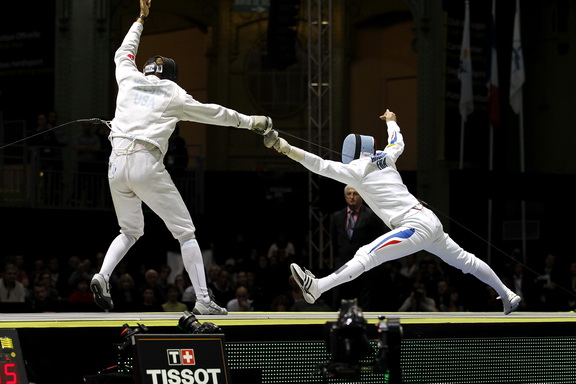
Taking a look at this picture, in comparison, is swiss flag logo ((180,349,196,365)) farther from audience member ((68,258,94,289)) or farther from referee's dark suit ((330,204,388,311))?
audience member ((68,258,94,289))

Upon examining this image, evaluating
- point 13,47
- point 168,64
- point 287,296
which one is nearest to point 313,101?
point 13,47

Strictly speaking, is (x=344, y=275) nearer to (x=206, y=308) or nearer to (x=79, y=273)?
(x=206, y=308)

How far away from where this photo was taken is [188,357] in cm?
650

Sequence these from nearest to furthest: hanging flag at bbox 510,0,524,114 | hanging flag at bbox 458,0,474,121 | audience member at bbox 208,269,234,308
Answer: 1. audience member at bbox 208,269,234,308
2. hanging flag at bbox 458,0,474,121
3. hanging flag at bbox 510,0,524,114

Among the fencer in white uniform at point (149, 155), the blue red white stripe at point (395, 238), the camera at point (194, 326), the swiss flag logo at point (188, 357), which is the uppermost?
the fencer in white uniform at point (149, 155)

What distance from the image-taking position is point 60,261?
49.9 ft

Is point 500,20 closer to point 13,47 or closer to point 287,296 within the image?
Result: point 13,47

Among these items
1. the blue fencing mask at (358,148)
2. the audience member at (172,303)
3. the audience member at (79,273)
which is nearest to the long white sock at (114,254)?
the blue fencing mask at (358,148)

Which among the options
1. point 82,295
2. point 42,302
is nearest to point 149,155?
point 42,302

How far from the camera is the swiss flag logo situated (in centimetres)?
648

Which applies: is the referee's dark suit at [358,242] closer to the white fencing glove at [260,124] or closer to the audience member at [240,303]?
the audience member at [240,303]

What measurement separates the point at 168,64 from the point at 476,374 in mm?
3183

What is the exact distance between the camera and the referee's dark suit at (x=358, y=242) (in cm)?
Result: 995

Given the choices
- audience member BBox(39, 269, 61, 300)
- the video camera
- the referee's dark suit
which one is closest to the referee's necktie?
the referee's dark suit
